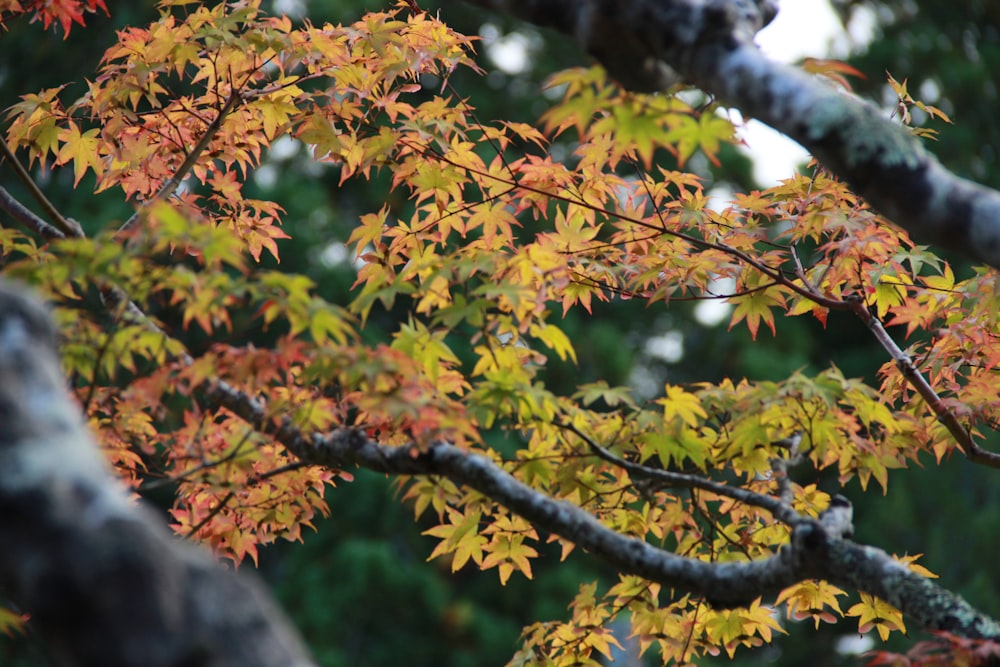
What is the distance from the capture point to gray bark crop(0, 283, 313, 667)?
4.33 feet

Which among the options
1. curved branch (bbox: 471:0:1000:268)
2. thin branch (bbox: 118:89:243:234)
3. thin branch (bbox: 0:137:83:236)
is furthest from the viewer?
thin branch (bbox: 118:89:243:234)

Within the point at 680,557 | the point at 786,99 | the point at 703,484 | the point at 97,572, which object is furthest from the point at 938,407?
the point at 97,572

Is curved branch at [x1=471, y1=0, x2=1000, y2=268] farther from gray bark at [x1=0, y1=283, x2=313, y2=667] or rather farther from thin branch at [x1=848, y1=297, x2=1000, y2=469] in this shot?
gray bark at [x1=0, y1=283, x2=313, y2=667]

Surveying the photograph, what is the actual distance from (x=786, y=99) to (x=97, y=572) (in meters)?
1.41

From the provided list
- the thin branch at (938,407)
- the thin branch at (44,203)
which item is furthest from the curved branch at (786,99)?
the thin branch at (44,203)

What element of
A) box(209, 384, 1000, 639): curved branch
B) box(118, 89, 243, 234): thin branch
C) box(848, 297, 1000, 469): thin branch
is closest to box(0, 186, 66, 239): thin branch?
box(118, 89, 243, 234): thin branch

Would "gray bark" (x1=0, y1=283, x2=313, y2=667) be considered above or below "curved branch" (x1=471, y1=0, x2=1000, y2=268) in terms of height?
below

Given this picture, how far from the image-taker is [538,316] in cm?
248

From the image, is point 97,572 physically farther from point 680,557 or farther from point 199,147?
point 199,147

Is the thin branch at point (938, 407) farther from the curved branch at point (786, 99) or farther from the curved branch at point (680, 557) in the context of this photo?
the curved branch at point (786, 99)

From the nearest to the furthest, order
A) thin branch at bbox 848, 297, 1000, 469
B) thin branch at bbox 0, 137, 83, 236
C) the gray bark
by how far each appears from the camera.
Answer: the gray bark, thin branch at bbox 848, 297, 1000, 469, thin branch at bbox 0, 137, 83, 236

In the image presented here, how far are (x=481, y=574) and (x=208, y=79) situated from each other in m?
7.68

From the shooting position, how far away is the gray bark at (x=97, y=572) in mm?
1321

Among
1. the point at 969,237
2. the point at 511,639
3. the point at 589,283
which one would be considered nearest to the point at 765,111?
the point at 969,237
